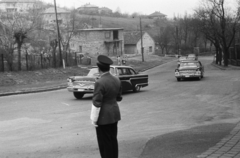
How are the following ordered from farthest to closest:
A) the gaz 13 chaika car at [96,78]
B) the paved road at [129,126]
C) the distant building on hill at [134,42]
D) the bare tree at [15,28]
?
the distant building on hill at [134,42], the bare tree at [15,28], the gaz 13 chaika car at [96,78], the paved road at [129,126]

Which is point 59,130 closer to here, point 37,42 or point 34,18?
point 34,18

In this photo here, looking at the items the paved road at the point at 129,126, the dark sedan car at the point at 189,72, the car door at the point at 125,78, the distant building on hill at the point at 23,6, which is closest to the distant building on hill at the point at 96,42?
the distant building on hill at the point at 23,6

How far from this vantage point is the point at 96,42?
8462cm

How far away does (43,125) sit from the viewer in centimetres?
1157

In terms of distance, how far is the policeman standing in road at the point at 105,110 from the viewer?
598 centimetres

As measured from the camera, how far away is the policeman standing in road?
5984 millimetres

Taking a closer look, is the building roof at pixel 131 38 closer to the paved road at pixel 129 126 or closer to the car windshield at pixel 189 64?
the car windshield at pixel 189 64

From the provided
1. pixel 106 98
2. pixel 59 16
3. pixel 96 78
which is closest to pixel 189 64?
pixel 96 78

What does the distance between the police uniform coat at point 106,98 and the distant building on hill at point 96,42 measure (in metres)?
75.9

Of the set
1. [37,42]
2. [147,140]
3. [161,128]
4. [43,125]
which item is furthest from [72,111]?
[37,42]

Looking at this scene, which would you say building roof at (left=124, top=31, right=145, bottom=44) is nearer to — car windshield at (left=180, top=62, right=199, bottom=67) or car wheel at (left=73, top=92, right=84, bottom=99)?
car windshield at (left=180, top=62, right=199, bottom=67)

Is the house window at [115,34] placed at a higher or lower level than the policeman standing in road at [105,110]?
higher

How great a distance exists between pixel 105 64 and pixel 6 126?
21.3 ft

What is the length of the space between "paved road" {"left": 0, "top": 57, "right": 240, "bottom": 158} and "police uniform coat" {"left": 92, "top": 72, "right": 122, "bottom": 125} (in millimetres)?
1638
